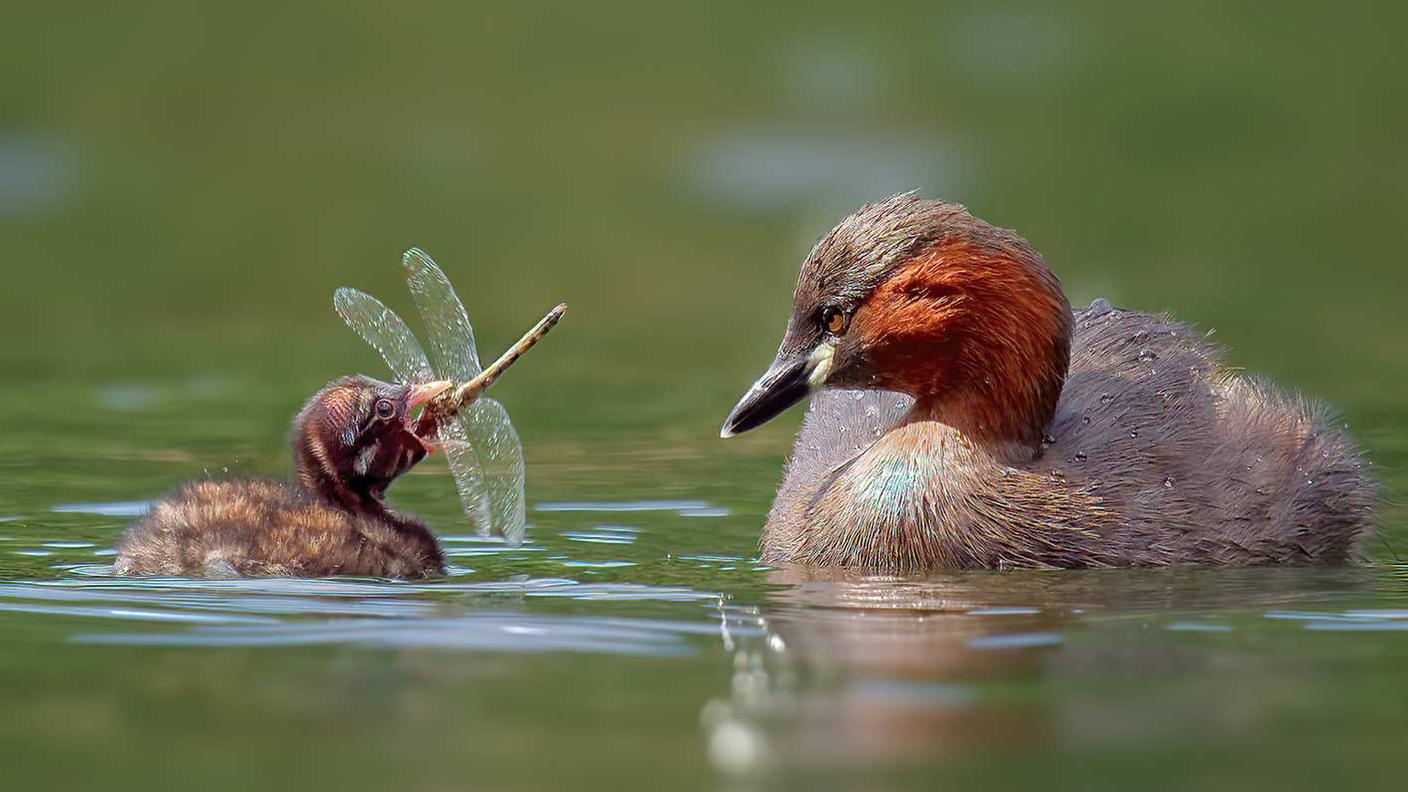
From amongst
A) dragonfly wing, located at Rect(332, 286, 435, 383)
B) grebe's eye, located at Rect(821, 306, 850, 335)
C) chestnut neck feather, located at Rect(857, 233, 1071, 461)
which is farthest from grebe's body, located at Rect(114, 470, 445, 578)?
chestnut neck feather, located at Rect(857, 233, 1071, 461)

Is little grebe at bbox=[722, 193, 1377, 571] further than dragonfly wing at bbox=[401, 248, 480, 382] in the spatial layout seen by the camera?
No

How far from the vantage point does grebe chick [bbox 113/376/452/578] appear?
1058 cm

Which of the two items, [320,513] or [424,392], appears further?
[424,392]

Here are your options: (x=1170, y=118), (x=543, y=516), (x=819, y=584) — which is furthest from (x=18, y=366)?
(x=1170, y=118)

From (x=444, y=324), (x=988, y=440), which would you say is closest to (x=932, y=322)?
(x=988, y=440)

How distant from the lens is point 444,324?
1126 centimetres

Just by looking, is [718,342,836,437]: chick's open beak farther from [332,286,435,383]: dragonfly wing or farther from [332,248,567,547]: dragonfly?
[332,286,435,383]: dragonfly wing

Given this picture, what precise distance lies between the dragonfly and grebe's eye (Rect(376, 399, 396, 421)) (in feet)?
0.43

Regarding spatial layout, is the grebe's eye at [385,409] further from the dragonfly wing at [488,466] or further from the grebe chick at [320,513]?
the dragonfly wing at [488,466]

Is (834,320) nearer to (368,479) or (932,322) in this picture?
(932,322)

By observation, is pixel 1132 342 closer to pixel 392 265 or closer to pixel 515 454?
pixel 515 454

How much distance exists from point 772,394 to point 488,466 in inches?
49.4

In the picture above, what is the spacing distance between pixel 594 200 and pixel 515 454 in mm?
16519

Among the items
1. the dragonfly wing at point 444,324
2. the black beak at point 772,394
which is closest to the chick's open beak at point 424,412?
the dragonfly wing at point 444,324
